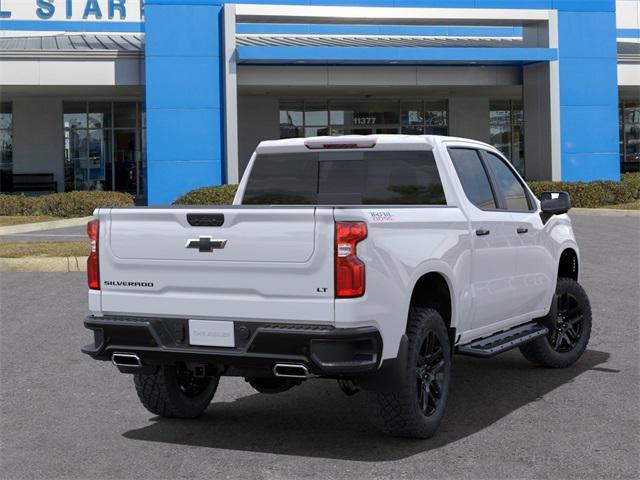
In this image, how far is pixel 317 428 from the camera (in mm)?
6121

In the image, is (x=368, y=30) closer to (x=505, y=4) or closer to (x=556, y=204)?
(x=505, y=4)

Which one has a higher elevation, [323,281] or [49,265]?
[323,281]

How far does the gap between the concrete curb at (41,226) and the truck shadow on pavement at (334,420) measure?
1611cm

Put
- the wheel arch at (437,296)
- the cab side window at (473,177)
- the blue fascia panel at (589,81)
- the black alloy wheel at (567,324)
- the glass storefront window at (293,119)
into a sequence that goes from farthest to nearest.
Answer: the glass storefront window at (293,119)
the blue fascia panel at (589,81)
the black alloy wheel at (567,324)
the cab side window at (473,177)
the wheel arch at (437,296)

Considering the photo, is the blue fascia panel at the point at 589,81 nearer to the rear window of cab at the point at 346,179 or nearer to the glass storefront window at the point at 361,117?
the glass storefront window at the point at 361,117

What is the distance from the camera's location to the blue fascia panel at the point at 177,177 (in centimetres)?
2644

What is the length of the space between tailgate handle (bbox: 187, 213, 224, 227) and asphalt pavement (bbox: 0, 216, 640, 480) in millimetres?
1339

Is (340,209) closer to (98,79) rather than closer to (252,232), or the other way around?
(252,232)

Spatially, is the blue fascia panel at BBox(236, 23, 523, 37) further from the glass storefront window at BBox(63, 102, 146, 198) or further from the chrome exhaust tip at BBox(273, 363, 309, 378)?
the chrome exhaust tip at BBox(273, 363, 309, 378)

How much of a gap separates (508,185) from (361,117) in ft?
96.9

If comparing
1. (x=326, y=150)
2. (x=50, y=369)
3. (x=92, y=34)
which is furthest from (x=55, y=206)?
(x=326, y=150)

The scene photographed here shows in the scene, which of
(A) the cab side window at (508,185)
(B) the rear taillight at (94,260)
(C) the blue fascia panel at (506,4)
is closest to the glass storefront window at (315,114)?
(C) the blue fascia panel at (506,4)

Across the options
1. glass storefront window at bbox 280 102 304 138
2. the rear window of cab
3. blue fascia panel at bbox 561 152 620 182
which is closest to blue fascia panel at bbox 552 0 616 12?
blue fascia panel at bbox 561 152 620 182

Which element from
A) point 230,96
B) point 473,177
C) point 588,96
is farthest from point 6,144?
point 473,177
